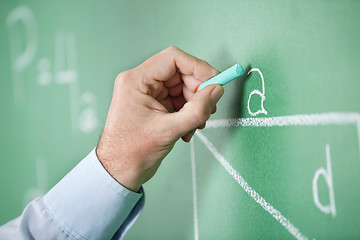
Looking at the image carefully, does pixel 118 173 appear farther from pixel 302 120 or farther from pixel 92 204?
pixel 302 120

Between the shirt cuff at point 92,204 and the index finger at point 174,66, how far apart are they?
0.60ft

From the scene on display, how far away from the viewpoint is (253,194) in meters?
0.52

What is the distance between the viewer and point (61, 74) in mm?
1021

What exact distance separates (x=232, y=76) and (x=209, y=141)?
0.60 feet

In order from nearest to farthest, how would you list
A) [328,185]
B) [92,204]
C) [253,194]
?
1. [328,185]
2. [253,194]
3. [92,204]

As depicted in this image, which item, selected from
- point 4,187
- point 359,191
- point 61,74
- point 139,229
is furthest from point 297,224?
point 4,187

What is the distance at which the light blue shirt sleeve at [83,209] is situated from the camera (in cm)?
61

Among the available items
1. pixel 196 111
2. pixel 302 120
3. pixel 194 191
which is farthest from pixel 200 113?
pixel 194 191

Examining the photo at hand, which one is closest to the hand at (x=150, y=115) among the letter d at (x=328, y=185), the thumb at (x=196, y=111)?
the thumb at (x=196, y=111)

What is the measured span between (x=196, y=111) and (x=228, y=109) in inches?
4.3

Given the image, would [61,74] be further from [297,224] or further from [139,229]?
[297,224]

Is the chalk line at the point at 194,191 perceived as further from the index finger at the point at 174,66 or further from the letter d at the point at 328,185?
the letter d at the point at 328,185

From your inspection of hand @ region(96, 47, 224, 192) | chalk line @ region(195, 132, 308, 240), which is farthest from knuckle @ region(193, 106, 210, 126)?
chalk line @ region(195, 132, 308, 240)

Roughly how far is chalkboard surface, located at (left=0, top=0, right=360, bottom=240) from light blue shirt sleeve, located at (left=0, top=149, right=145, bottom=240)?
0.44 ft
